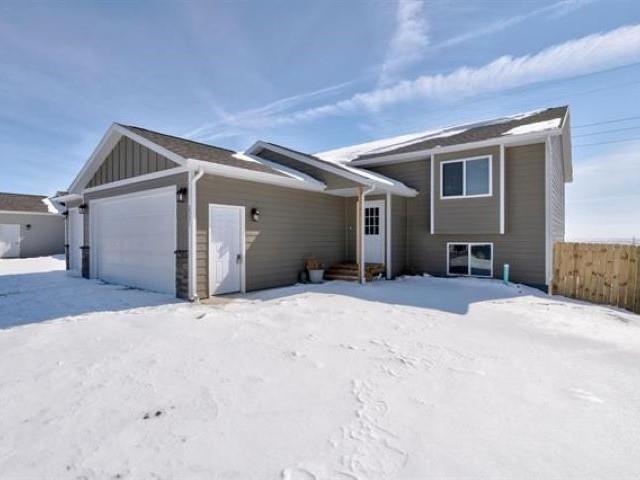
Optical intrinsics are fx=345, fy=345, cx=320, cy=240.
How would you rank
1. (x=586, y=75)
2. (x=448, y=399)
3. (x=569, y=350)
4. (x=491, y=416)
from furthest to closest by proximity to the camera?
(x=586, y=75) → (x=569, y=350) → (x=448, y=399) → (x=491, y=416)

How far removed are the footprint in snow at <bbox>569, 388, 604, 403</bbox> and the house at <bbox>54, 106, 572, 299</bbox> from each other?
671cm

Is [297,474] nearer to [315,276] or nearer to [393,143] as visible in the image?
[315,276]

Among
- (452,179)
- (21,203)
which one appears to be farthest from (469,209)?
(21,203)

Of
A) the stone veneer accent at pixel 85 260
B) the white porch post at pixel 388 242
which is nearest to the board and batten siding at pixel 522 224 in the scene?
the white porch post at pixel 388 242

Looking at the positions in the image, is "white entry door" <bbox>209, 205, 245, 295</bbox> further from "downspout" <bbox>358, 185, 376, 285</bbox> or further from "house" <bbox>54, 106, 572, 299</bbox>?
"downspout" <bbox>358, 185, 376, 285</bbox>

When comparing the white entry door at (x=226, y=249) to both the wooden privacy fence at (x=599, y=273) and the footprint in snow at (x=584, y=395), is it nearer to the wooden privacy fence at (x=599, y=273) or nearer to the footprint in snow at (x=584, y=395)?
the footprint in snow at (x=584, y=395)

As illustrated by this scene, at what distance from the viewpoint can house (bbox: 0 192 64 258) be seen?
776 inches

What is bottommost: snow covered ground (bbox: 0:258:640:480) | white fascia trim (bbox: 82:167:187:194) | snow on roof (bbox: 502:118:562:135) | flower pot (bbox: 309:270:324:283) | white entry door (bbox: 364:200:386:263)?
snow covered ground (bbox: 0:258:640:480)

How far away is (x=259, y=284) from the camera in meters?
8.95

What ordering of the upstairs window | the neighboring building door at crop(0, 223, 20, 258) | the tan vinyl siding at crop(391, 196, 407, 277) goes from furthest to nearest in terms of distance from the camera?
the neighboring building door at crop(0, 223, 20, 258) → the tan vinyl siding at crop(391, 196, 407, 277) → the upstairs window

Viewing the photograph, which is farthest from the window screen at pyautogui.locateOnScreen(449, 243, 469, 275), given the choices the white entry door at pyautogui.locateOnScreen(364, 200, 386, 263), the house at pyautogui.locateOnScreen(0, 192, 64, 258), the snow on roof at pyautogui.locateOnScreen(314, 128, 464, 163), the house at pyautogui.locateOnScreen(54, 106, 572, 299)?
the house at pyautogui.locateOnScreen(0, 192, 64, 258)

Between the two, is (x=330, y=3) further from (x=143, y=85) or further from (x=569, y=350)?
(x=569, y=350)

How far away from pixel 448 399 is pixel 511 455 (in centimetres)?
82

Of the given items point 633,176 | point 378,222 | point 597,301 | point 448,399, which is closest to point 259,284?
point 378,222
